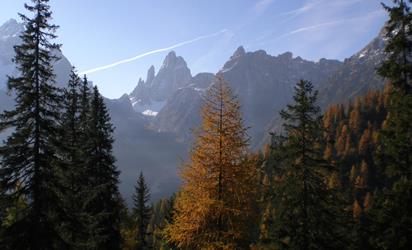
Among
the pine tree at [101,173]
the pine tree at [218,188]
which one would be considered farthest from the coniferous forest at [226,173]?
the pine tree at [101,173]

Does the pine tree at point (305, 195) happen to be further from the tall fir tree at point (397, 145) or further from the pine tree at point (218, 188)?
the pine tree at point (218, 188)

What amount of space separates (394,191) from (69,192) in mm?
15001

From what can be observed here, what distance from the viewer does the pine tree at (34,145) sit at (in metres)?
18.5

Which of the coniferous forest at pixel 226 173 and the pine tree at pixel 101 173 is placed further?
the pine tree at pixel 101 173

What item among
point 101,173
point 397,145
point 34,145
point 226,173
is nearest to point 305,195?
point 397,145

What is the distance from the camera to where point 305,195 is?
69.3 feet

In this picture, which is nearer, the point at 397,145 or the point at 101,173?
the point at 397,145

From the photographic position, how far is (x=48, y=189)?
19094 millimetres

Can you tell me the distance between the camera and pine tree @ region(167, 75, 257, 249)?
17.0 meters

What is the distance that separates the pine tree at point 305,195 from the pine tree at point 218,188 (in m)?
4.15

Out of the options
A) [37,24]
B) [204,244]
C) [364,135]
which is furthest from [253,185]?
[364,135]

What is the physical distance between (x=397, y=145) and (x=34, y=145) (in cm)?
1626

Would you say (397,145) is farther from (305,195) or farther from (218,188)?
(218,188)

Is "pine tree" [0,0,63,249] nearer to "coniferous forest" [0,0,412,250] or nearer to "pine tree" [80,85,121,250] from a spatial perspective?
"coniferous forest" [0,0,412,250]
